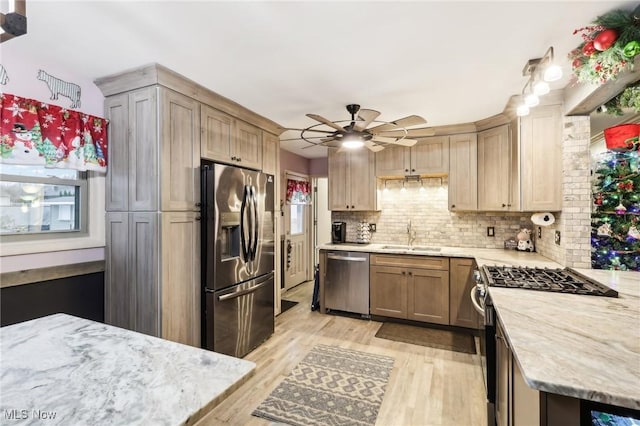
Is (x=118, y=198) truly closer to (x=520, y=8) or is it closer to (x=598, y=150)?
(x=520, y=8)

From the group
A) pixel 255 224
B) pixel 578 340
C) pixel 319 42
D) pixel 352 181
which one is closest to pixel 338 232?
pixel 352 181

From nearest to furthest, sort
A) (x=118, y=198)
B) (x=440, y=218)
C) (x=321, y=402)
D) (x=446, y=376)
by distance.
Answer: (x=321, y=402)
(x=118, y=198)
(x=446, y=376)
(x=440, y=218)

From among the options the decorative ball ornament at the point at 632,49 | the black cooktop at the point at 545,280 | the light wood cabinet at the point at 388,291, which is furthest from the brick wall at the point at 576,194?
the light wood cabinet at the point at 388,291

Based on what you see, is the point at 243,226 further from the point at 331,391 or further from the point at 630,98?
the point at 630,98

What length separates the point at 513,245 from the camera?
3.82 metres

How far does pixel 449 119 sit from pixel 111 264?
12.1 feet

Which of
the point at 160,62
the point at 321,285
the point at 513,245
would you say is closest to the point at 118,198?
the point at 160,62

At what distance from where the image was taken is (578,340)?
1183 millimetres

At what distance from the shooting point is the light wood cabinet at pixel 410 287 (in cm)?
364

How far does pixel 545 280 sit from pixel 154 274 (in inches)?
112

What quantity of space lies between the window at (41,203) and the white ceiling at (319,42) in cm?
82

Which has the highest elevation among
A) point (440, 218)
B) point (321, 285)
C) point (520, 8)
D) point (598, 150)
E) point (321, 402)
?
point (520, 8)

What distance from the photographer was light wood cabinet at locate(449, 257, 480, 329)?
11.5ft

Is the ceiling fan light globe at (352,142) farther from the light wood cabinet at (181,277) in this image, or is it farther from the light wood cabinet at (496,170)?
the light wood cabinet at (496,170)
